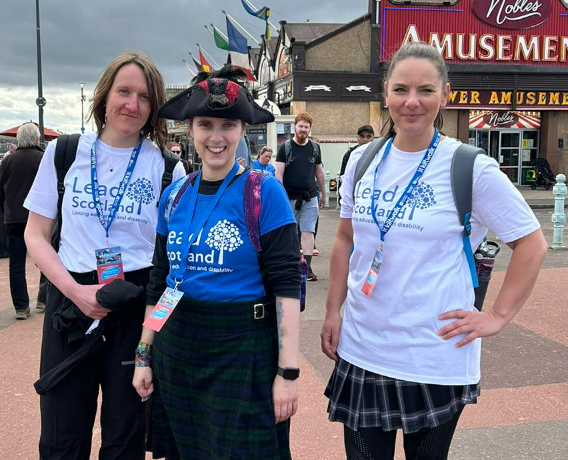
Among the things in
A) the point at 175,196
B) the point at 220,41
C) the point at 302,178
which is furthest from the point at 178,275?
the point at 220,41

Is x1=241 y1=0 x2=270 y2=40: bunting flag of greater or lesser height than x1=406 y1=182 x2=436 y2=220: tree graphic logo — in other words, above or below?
above

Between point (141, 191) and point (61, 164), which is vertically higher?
point (61, 164)

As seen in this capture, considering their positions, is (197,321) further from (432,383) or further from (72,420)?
(432,383)

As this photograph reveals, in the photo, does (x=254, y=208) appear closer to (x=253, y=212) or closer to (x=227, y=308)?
(x=253, y=212)

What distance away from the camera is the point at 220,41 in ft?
83.1

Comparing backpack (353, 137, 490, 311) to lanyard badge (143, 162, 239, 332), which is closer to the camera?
backpack (353, 137, 490, 311)

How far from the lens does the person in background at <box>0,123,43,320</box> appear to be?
586cm

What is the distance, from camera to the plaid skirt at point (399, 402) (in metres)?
1.97

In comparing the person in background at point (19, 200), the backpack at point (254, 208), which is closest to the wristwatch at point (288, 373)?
the backpack at point (254, 208)

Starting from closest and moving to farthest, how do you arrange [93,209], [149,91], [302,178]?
[93,209] < [149,91] < [302,178]

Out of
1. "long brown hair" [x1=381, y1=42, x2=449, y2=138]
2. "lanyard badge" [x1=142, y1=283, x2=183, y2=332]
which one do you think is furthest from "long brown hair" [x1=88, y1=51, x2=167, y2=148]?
"long brown hair" [x1=381, y1=42, x2=449, y2=138]

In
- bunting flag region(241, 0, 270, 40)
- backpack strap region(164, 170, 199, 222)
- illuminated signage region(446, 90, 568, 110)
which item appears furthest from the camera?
bunting flag region(241, 0, 270, 40)

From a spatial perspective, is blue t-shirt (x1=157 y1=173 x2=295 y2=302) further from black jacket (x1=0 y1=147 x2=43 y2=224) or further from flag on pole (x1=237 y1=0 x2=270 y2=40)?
flag on pole (x1=237 y1=0 x2=270 y2=40)

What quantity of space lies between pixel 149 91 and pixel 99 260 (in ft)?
2.47
